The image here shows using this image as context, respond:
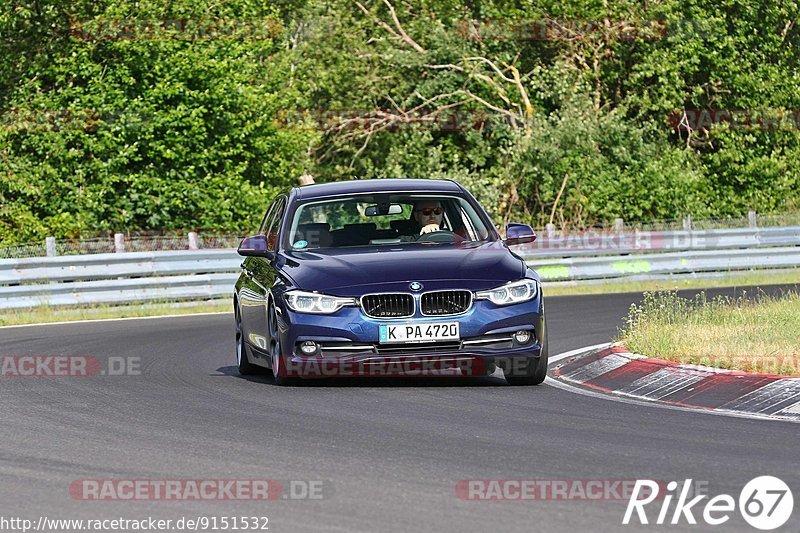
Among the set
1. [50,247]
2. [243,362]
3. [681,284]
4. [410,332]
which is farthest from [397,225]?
[681,284]

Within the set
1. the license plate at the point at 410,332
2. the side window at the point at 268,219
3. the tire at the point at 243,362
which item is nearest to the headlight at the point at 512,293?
the license plate at the point at 410,332

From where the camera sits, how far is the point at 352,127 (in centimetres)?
4172

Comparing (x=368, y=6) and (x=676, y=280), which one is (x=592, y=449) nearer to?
(x=676, y=280)

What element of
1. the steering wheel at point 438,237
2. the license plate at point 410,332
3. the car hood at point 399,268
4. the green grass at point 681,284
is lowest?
the green grass at point 681,284

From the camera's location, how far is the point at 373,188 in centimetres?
1345

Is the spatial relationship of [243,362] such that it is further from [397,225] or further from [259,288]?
[397,225]

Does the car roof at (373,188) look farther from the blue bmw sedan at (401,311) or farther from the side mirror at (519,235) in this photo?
the side mirror at (519,235)

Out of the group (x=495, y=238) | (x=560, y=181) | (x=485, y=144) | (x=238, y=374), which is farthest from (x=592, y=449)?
(x=485, y=144)

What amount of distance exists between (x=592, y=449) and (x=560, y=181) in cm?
2919

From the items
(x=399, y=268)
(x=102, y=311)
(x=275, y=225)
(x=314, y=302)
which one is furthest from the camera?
(x=102, y=311)

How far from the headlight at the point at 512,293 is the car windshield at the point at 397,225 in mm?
1209

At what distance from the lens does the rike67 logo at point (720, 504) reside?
6453mm

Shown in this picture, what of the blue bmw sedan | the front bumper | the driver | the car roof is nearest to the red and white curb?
the blue bmw sedan

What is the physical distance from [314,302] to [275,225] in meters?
2.26
